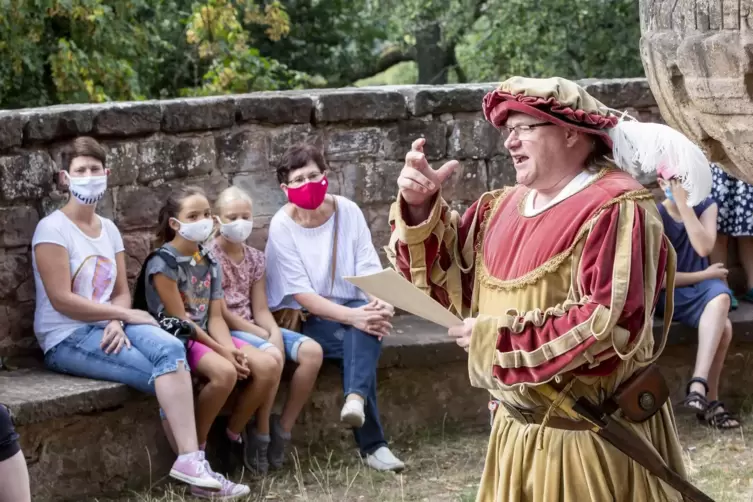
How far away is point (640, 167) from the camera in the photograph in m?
3.34

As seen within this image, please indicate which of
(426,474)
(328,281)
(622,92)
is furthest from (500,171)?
(426,474)

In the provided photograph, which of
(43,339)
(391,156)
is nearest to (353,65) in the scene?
(391,156)

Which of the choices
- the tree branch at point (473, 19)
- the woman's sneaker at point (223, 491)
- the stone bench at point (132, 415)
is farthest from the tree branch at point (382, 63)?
the woman's sneaker at point (223, 491)

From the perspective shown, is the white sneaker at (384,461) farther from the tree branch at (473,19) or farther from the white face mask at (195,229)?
the tree branch at (473,19)

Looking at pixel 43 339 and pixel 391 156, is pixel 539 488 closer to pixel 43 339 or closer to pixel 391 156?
pixel 43 339

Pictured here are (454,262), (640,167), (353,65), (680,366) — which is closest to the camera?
(640,167)

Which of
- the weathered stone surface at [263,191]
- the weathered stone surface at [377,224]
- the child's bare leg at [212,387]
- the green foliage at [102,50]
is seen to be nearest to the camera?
the child's bare leg at [212,387]

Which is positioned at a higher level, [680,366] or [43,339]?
[43,339]

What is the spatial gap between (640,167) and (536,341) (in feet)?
1.83

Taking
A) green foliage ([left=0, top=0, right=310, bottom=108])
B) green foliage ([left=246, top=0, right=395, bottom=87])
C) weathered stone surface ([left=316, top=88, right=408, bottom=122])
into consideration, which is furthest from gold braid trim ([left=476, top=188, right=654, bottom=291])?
green foliage ([left=246, top=0, right=395, bottom=87])

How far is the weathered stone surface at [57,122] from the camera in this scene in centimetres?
563

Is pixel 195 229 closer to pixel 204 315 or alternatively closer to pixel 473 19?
pixel 204 315

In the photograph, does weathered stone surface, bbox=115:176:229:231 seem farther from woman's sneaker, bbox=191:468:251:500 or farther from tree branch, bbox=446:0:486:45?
tree branch, bbox=446:0:486:45

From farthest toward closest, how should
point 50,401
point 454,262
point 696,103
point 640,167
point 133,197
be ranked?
point 133,197, point 50,401, point 454,262, point 640,167, point 696,103
